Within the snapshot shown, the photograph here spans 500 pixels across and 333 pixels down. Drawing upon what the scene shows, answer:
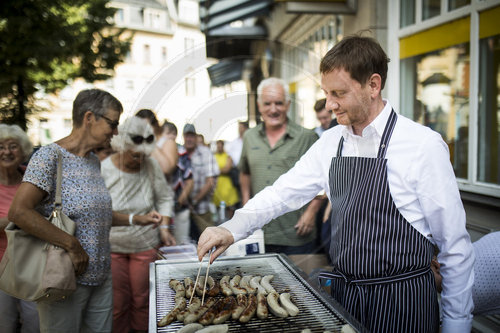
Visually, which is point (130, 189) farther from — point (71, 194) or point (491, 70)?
point (491, 70)

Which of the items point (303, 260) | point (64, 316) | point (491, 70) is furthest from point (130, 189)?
point (491, 70)

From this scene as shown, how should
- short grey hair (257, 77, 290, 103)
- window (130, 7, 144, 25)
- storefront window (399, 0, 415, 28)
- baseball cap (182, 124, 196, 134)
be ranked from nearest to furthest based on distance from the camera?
baseball cap (182, 124, 196, 134)
short grey hair (257, 77, 290, 103)
storefront window (399, 0, 415, 28)
window (130, 7, 144, 25)

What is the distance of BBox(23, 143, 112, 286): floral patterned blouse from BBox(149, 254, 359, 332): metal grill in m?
0.46

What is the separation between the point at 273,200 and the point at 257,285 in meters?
0.40

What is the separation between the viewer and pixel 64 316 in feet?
7.13

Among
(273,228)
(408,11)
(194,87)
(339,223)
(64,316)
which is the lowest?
(64,316)

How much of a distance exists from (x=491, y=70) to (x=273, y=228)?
2.21 meters

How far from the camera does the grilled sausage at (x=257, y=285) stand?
169 centimetres

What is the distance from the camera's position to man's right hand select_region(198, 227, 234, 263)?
5.63 ft

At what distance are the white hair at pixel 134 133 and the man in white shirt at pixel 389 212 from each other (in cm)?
83

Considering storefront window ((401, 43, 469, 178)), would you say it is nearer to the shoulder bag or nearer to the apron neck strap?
the apron neck strap

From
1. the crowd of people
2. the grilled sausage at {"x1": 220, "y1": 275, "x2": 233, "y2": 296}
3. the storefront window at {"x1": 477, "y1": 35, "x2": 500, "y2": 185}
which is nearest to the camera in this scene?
the crowd of people

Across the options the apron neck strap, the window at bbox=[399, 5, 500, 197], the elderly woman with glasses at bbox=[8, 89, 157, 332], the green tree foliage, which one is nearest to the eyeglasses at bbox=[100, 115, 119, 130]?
the elderly woman with glasses at bbox=[8, 89, 157, 332]

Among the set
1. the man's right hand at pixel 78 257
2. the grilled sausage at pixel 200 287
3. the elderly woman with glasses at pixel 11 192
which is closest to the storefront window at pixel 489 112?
the grilled sausage at pixel 200 287
